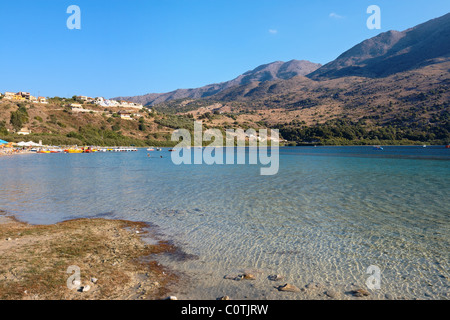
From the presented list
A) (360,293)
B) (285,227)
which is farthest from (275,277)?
(285,227)

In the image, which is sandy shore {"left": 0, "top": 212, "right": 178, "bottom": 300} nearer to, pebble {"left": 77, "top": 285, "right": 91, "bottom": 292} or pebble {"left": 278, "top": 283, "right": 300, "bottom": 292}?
pebble {"left": 77, "top": 285, "right": 91, "bottom": 292}

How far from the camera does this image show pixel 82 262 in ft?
28.8

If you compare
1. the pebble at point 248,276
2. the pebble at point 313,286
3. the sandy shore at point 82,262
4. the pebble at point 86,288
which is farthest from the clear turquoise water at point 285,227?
the pebble at point 86,288

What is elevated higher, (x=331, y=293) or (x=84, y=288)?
(x=84, y=288)

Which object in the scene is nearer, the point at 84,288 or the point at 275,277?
the point at 84,288

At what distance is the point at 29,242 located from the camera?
1054 cm

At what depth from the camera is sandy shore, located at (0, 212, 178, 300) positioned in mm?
A: 6995

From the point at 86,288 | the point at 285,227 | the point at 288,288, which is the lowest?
the point at 285,227

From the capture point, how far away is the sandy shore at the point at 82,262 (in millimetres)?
6995

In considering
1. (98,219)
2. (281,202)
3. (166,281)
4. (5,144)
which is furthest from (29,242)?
(5,144)

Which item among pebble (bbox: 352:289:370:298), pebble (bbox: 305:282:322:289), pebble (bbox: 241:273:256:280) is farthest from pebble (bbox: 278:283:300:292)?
pebble (bbox: 352:289:370:298)

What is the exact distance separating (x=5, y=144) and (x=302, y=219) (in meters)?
98.5

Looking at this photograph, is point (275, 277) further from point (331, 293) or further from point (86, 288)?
point (86, 288)
